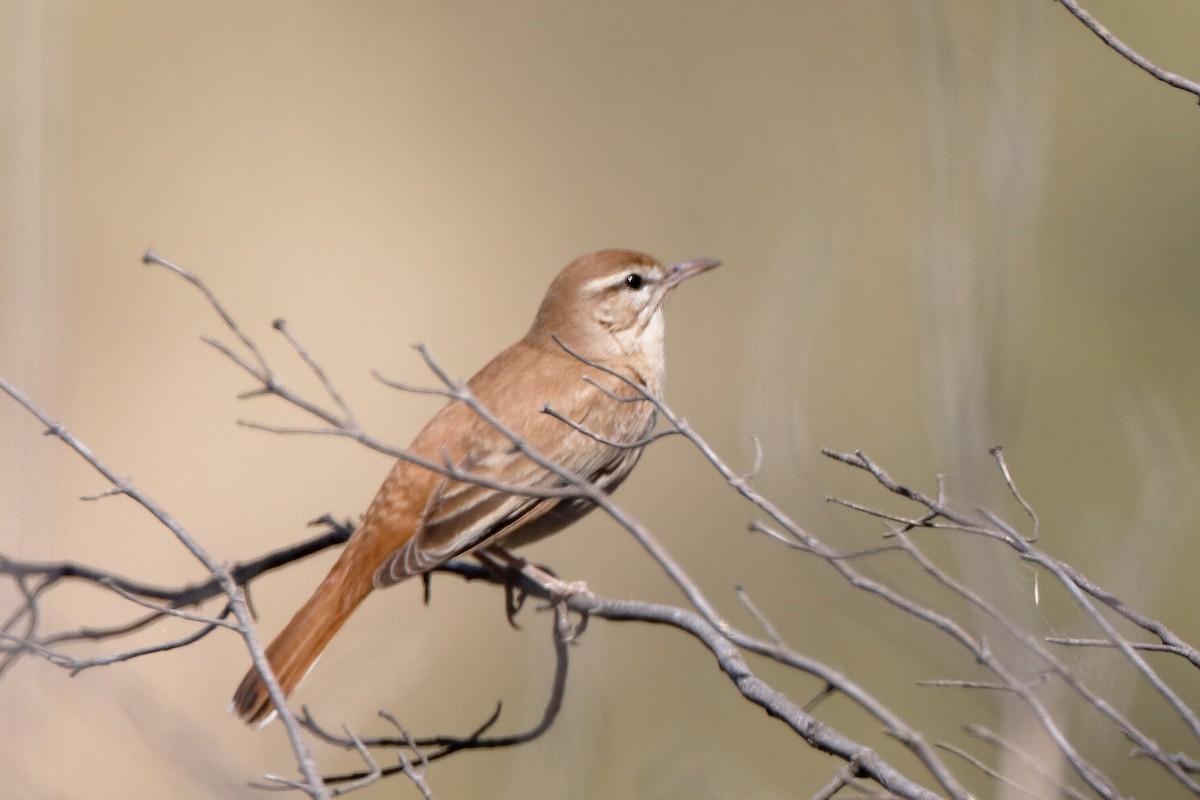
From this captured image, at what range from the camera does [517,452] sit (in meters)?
4.27

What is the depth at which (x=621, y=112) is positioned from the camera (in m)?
9.38

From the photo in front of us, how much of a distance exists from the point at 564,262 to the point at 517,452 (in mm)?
4516

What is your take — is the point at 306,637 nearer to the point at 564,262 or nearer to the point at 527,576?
the point at 527,576

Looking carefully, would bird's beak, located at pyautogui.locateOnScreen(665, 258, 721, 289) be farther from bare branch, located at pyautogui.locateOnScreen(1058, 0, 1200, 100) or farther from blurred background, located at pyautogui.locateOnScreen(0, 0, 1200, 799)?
bare branch, located at pyautogui.locateOnScreen(1058, 0, 1200, 100)

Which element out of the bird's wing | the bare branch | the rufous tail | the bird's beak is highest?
the bird's beak

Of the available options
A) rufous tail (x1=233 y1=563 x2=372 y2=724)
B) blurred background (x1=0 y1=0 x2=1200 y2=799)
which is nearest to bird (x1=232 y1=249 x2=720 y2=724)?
rufous tail (x1=233 y1=563 x2=372 y2=724)

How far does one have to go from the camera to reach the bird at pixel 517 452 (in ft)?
12.8


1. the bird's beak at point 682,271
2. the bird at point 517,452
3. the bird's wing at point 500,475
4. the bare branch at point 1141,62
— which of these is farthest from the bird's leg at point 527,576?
the bare branch at point 1141,62

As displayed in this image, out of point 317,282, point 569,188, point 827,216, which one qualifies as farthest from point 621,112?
point 827,216

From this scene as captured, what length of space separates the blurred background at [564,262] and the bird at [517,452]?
70 centimetres

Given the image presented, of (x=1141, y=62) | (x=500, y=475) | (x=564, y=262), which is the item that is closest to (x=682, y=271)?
(x=500, y=475)

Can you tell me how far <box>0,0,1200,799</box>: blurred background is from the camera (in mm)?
6547

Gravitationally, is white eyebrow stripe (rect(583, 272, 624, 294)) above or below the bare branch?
above

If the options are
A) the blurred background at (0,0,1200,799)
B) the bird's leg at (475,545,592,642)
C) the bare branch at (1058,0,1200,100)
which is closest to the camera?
the bare branch at (1058,0,1200,100)
